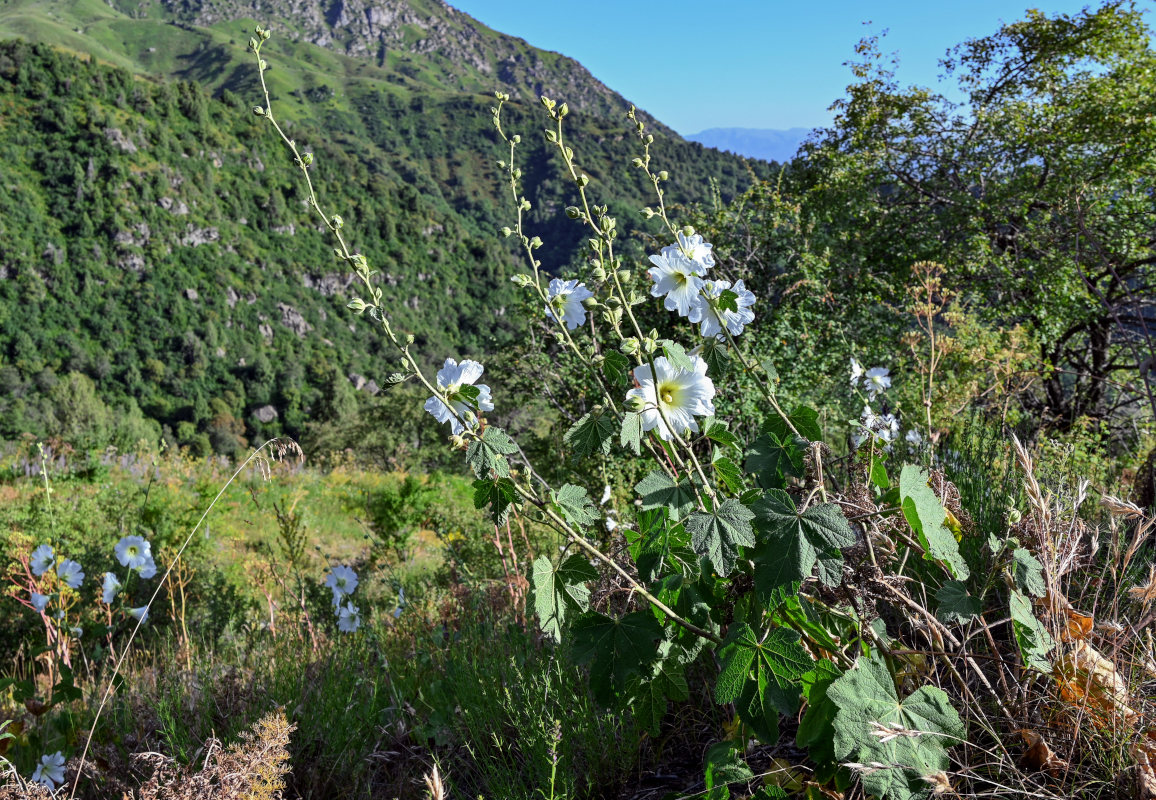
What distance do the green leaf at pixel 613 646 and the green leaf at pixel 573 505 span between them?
0.61 feet

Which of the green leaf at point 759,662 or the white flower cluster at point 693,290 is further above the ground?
the white flower cluster at point 693,290

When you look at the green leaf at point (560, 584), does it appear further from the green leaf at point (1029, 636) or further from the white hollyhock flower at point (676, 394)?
the green leaf at point (1029, 636)

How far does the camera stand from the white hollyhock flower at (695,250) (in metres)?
1.39

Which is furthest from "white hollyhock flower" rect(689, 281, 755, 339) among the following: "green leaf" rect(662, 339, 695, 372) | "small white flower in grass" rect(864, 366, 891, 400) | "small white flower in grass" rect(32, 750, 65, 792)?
"small white flower in grass" rect(32, 750, 65, 792)

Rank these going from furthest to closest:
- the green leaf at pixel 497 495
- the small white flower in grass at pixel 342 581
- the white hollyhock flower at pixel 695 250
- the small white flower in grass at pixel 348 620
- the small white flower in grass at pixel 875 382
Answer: the small white flower in grass at pixel 342 581, the small white flower in grass at pixel 875 382, the small white flower in grass at pixel 348 620, the white hollyhock flower at pixel 695 250, the green leaf at pixel 497 495

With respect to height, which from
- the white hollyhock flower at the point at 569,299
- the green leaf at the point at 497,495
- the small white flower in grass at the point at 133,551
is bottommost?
the small white flower in grass at the point at 133,551

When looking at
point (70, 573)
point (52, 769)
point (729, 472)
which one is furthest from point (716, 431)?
→ point (70, 573)

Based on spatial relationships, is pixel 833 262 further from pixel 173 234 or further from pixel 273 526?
pixel 173 234

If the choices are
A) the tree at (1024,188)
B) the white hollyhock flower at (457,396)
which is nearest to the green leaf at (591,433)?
the white hollyhock flower at (457,396)

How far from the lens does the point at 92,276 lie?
6166 centimetres

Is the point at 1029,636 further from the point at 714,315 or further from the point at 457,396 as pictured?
the point at 457,396

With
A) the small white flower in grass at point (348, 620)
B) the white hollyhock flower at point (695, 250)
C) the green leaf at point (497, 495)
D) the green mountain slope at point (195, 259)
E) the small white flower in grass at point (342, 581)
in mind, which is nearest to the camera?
the green leaf at point (497, 495)

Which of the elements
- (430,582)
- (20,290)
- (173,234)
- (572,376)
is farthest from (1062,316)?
(173,234)

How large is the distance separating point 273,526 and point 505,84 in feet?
660
